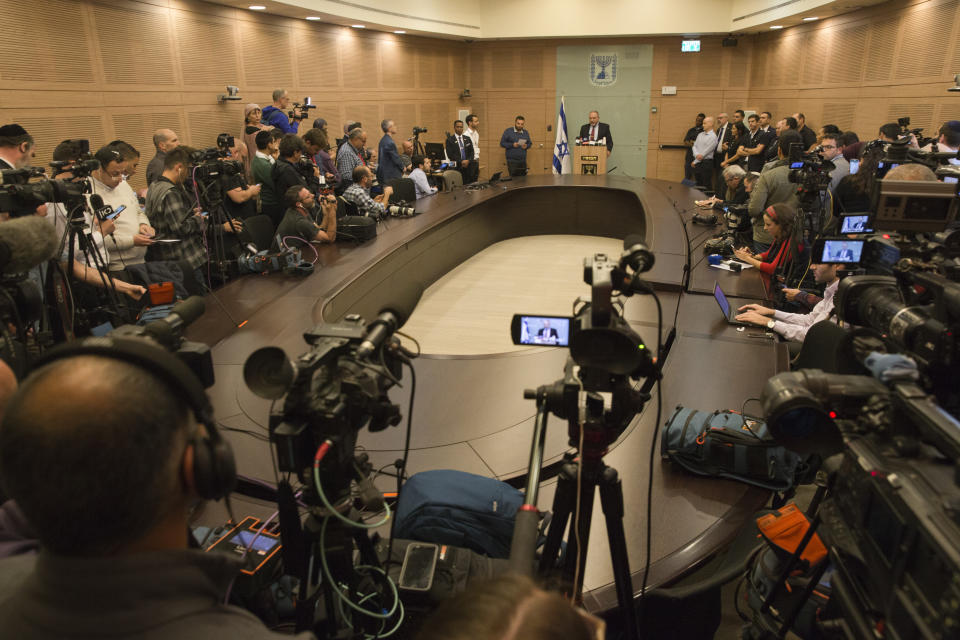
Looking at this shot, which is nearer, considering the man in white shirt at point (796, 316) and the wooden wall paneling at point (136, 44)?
the man in white shirt at point (796, 316)

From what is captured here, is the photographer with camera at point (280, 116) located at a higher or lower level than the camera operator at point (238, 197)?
higher

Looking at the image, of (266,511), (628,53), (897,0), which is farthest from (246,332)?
(628,53)

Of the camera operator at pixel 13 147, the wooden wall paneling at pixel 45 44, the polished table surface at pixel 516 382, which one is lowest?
the polished table surface at pixel 516 382

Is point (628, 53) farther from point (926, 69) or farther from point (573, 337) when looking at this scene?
point (573, 337)

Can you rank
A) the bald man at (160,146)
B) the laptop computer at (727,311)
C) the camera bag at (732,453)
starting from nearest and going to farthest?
the camera bag at (732,453)
the laptop computer at (727,311)
the bald man at (160,146)

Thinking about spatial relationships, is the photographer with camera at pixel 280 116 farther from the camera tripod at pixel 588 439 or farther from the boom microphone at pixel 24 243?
the camera tripod at pixel 588 439

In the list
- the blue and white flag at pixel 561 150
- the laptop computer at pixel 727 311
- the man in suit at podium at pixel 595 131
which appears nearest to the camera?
the laptop computer at pixel 727 311

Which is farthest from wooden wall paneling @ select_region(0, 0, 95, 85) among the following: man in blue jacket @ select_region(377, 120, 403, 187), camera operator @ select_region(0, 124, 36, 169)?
man in blue jacket @ select_region(377, 120, 403, 187)

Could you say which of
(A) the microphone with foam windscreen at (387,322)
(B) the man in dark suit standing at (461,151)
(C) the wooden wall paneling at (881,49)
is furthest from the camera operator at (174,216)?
(C) the wooden wall paneling at (881,49)

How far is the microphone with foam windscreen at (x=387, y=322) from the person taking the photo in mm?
1248

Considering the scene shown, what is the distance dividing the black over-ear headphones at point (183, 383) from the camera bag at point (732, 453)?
1606 millimetres

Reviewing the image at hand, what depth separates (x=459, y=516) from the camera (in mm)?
1706

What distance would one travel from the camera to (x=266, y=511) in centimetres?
188

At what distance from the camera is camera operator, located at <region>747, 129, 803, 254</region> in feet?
15.6
